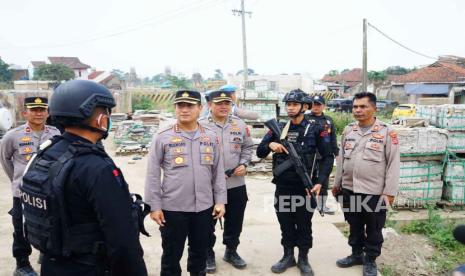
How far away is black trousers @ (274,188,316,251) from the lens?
3385 millimetres

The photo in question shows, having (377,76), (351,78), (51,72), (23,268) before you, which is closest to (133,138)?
(23,268)

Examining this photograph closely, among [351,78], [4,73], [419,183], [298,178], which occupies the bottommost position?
[419,183]

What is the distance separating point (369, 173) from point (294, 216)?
0.84 meters

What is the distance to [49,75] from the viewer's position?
1272 inches

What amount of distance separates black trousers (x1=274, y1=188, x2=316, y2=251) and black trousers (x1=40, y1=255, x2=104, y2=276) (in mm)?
2110

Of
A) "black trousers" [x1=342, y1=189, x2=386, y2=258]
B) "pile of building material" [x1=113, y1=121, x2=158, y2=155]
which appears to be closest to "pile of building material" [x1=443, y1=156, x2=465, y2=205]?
"black trousers" [x1=342, y1=189, x2=386, y2=258]

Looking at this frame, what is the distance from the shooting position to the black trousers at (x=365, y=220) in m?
3.35

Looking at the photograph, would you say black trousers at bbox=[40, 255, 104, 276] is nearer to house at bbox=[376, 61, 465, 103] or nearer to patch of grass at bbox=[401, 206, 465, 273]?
patch of grass at bbox=[401, 206, 465, 273]

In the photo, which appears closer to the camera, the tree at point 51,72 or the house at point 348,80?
the tree at point 51,72

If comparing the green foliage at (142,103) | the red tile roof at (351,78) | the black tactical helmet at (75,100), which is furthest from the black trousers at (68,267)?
the red tile roof at (351,78)

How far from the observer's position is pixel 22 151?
11.0ft

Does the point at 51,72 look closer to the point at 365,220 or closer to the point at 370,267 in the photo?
the point at 365,220

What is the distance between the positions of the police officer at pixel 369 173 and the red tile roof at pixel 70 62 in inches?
1933

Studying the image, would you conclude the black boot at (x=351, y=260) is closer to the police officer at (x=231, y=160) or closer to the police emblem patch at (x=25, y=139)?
the police officer at (x=231, y=160)
